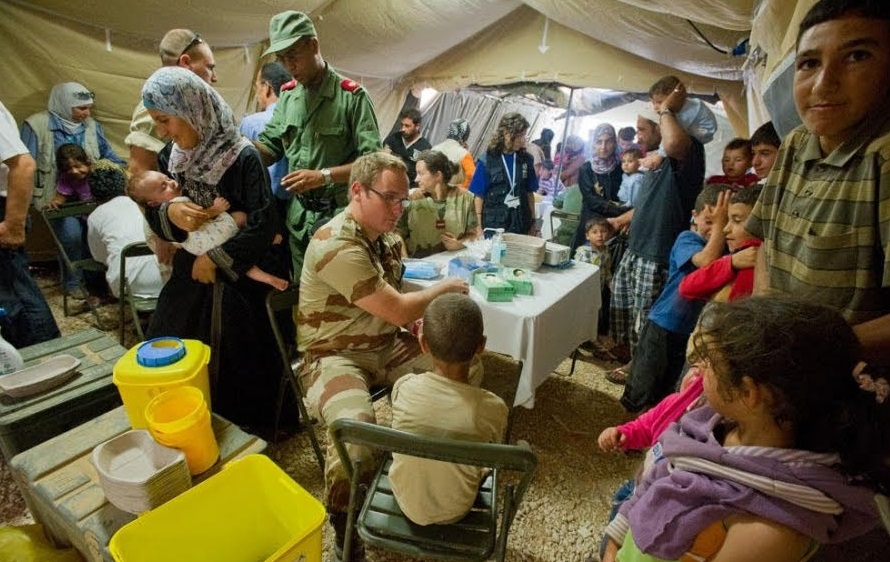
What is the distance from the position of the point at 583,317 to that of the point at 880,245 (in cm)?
179

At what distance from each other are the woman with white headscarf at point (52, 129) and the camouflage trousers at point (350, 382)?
4.12m

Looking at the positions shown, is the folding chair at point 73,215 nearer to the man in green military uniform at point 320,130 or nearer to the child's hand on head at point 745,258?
the man in green military uniform at point 320,130

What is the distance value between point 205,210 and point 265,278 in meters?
0.41

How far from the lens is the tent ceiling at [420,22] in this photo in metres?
4.17

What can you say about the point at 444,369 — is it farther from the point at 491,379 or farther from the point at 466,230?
the point at 466,230

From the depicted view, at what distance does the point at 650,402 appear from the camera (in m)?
2.84

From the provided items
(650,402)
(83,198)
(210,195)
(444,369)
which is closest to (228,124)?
(210,195)

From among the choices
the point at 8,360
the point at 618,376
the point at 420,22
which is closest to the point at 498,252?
the point at 618,376

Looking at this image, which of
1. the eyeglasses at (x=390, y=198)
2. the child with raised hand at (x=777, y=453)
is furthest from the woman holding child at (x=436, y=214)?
the child with raised hand at (x=777, y=453)

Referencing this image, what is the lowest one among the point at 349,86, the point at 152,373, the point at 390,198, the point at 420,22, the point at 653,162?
the point at 152,373

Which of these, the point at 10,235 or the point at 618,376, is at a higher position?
the point at 10,235

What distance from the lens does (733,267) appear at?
209cm

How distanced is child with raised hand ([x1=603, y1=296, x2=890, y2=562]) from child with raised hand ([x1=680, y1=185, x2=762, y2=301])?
1.24 metres

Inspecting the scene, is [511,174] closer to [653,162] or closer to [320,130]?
[653,162]
